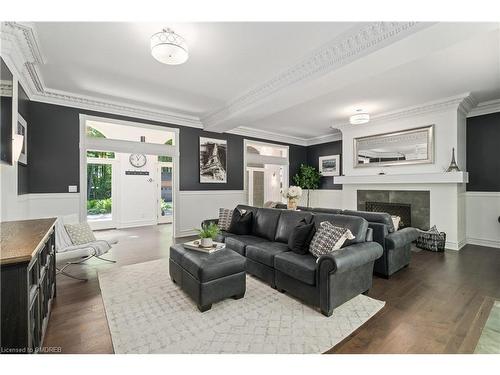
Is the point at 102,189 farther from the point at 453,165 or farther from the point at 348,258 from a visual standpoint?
the point at 453,165

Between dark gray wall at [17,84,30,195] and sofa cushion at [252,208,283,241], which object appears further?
sofa cushion at [252,208,283,241]

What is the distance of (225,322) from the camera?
2.11 m

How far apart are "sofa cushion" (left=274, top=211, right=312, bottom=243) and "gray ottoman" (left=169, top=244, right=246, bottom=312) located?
95 centimetres

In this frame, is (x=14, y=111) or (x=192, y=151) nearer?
(x=14, y=111)

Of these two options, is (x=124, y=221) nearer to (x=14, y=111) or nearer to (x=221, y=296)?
(x=14, y=111)

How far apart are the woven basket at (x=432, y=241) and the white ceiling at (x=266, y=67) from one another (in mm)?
2610

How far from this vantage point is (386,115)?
539 centimetres

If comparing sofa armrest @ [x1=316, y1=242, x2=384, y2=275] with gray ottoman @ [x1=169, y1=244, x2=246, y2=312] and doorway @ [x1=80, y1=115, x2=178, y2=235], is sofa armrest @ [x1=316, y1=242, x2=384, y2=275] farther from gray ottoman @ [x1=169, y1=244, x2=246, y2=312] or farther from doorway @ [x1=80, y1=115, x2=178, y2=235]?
doorway @ [x1=80, y1=115, x2=178, y2=235]

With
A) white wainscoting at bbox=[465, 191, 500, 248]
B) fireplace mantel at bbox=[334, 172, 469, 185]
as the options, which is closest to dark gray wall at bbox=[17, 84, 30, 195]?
fireplace mantel at bbox=[334, 172, 469, 185]

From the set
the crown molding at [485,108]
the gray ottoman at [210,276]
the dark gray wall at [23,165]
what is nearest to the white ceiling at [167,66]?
the dark gray wall at [23,165]

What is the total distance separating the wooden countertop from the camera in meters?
1.22
